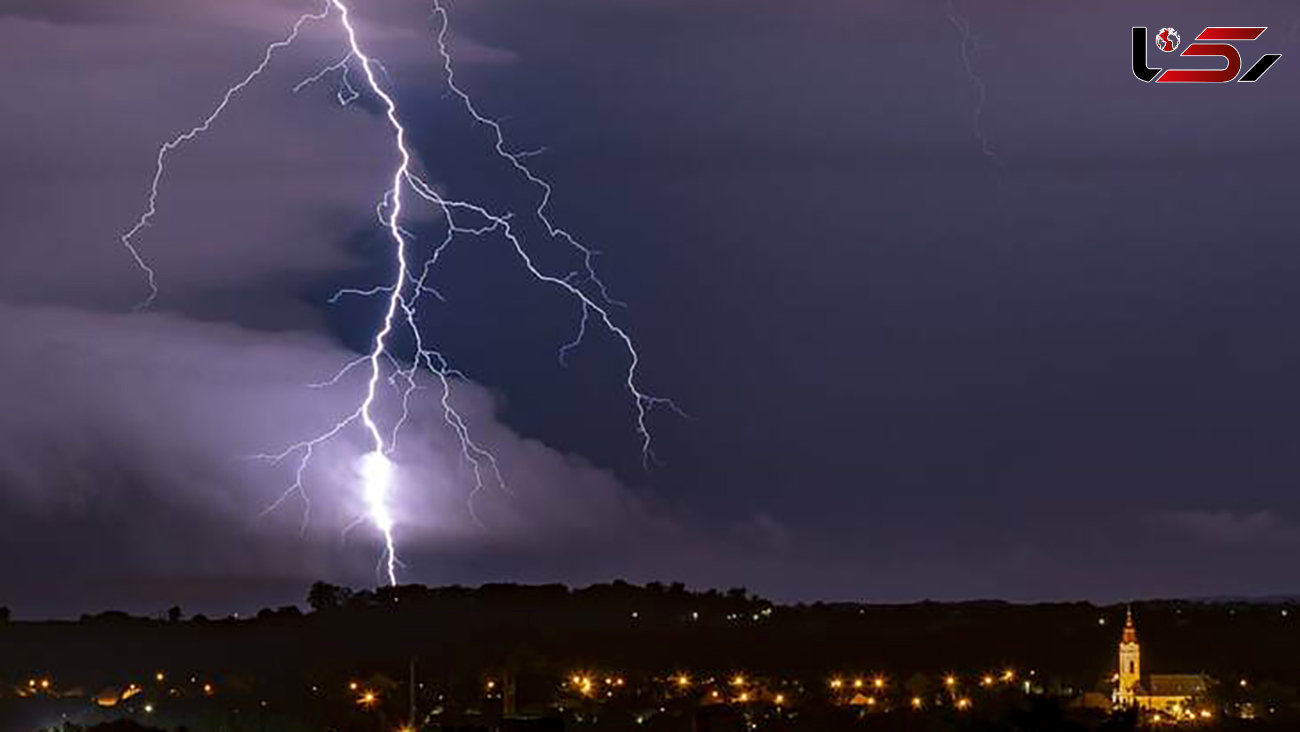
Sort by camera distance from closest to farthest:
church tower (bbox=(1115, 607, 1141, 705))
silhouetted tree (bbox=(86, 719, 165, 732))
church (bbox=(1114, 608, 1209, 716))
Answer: silhouetted tree (bbox=(86, 719, 165, 732)) → church (bbox=(1114, 608, 1209, 716)) → church tower (bbox=(1115, 607, 1141, 705))

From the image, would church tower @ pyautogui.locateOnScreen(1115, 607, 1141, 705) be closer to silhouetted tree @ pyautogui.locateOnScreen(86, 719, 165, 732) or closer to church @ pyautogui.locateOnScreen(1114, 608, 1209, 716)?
church @ pyautogui.locateOnScreen(1114, 608, 1209, 716)

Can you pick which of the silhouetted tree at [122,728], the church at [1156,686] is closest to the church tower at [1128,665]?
the church at [1156,686]

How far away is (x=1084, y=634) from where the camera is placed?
137m

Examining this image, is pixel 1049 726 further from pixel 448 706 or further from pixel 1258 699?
pixel 1258 699

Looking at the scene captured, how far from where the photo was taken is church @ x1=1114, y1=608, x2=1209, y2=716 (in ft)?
318

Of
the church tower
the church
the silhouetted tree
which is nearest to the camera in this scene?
the silhouetted tree

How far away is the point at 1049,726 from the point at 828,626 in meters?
121

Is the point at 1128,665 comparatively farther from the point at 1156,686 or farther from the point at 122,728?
the point at 122,728

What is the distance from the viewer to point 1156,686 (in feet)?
332

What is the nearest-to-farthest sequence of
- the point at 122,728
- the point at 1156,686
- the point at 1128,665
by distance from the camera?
the point at 122,728 < the point at 1156,686 < the point at 1128,665

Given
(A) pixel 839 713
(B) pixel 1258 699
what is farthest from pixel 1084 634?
(A) pixel 839 713

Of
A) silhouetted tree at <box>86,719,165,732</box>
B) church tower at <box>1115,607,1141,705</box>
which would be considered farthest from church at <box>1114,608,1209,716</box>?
silhouetted tree at <box>86,719,165,732</box>

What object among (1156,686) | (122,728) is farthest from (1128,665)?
(122,728)

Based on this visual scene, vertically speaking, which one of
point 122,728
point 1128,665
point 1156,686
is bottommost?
point 122,728
